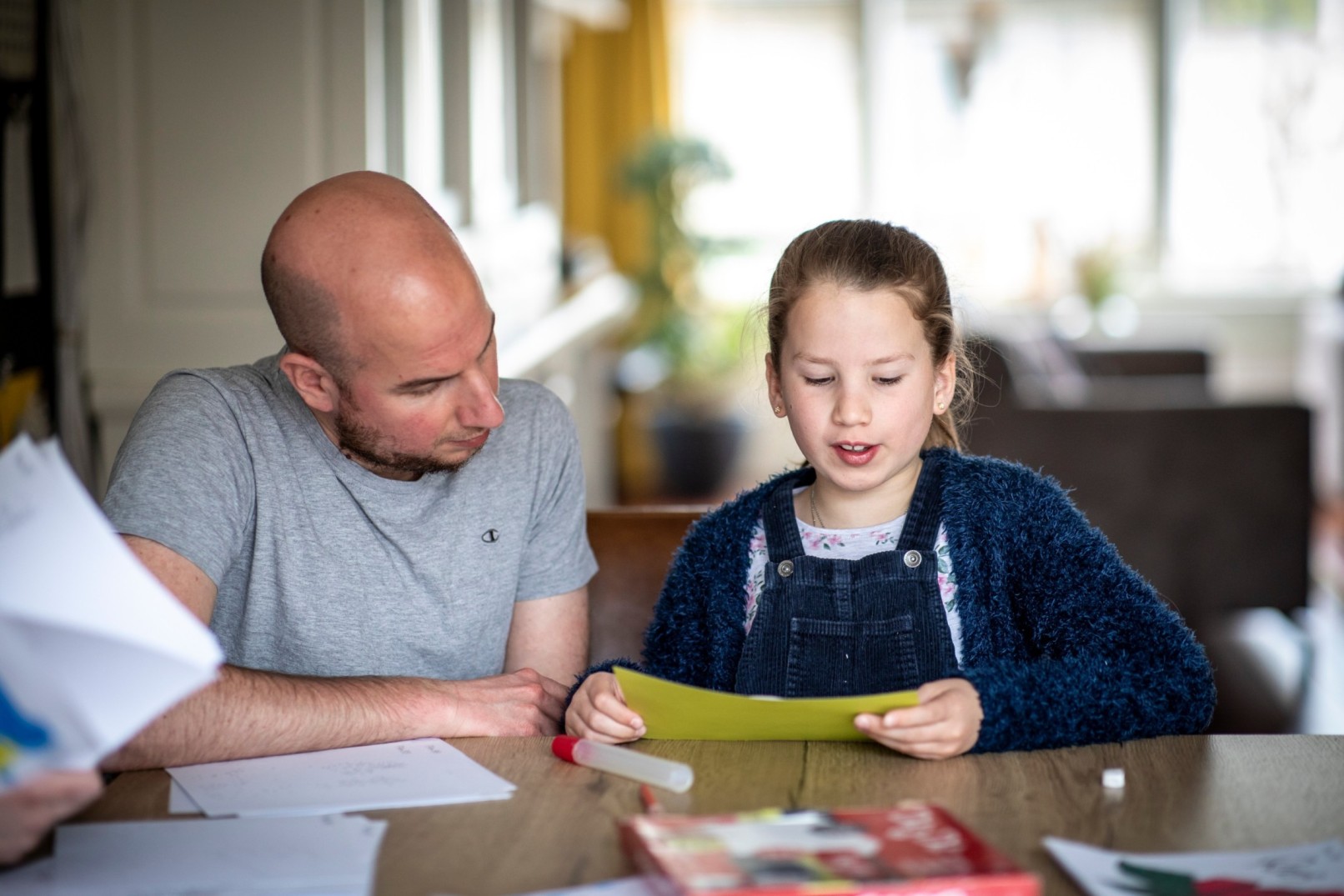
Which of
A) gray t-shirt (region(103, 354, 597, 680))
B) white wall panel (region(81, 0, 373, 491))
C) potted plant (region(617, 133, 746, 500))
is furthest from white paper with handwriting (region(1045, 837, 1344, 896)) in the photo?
potted plant (region(617, 133, 746, 500))

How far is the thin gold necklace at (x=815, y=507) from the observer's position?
144 cm

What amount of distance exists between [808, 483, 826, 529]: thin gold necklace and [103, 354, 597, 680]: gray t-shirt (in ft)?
1.02

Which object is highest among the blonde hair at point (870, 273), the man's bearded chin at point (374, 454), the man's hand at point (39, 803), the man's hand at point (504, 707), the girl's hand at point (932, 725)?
the blonde hair at point (870, 273)

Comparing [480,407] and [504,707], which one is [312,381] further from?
[504,707]

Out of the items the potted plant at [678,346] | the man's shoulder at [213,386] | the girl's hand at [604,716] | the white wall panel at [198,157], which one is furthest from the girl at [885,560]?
the potted plant at [678,346]

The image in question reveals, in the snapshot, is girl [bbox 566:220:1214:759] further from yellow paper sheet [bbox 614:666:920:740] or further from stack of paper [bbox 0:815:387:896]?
stack of paper [bbox 0:815:387:896]

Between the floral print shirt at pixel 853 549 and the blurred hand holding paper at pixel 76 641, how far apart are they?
2.30 ft

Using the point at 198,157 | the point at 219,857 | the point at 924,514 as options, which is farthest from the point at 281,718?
the point at 198,157

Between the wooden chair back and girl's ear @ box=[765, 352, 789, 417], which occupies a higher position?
girl's ear @ box=[765, 352, 789, 417]

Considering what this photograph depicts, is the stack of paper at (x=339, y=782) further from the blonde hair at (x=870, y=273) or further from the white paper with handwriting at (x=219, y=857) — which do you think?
the blonde hair at (x=870, y=273)

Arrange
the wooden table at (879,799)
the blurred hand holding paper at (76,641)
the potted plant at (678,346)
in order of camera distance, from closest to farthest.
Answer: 1. the blurred hand holding paper at (76,641)
2. the wooden table at (879,799)
3. the potted plant at (678,346)

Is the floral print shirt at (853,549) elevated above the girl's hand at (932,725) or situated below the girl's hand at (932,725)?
above

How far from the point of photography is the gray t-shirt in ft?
4.51

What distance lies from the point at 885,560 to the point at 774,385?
9.6 inches
